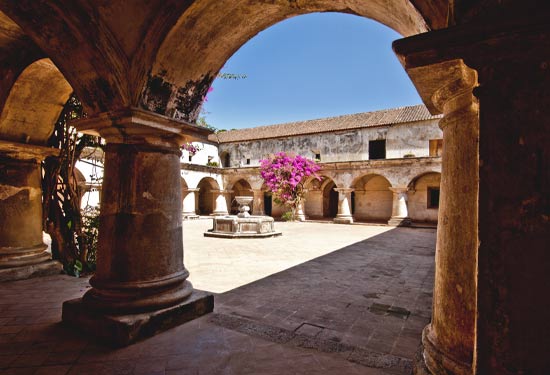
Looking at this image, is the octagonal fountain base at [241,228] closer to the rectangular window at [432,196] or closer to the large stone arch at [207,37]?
the large stone arch at [207,37]

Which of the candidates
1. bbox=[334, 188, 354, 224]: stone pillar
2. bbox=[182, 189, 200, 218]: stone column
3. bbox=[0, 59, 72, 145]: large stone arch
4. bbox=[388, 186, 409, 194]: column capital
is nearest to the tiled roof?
bbox=[388, 186, 409, 194]: column capital

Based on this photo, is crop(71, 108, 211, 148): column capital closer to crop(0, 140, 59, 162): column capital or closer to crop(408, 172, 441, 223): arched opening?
crop(0, 140, 59, 162): column capital

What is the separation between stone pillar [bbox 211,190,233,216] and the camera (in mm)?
22778

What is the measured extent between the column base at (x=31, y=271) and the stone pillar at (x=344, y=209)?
15.3 metres

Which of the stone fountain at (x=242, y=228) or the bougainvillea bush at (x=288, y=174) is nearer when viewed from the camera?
the stone fountain at (x=242, y=228)

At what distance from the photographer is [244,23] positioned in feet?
9.73

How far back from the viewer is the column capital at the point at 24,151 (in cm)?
438

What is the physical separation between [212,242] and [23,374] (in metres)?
7.49

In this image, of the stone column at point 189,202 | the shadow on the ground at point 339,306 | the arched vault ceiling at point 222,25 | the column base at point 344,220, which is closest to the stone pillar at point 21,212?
the shadow on the ground at point 339,306

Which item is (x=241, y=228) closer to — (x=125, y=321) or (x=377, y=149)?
(x=125, y=321)

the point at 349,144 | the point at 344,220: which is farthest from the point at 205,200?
the point at 344,220

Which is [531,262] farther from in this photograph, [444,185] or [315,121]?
[315,121]

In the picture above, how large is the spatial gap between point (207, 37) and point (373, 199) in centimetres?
2073

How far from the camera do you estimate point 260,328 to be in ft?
9.88
